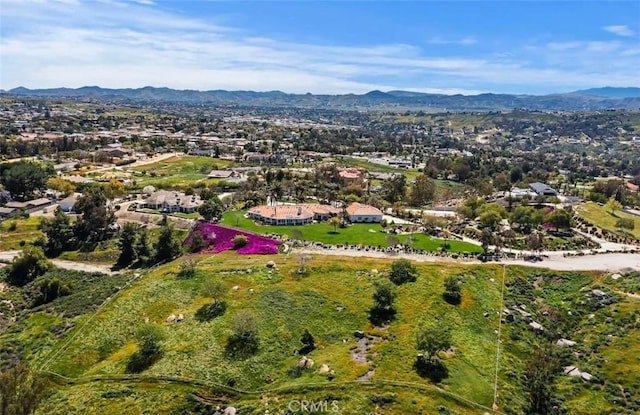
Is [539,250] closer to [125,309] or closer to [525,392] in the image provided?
[525,392]

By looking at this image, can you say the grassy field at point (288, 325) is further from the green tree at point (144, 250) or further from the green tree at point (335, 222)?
the green tree at point (335, 222)

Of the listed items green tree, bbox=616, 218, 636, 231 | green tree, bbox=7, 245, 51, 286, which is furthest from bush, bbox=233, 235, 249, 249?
green tree, bbox=616, 218, 636, 231

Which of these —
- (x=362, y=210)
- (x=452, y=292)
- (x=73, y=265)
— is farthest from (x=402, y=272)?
(x=73, y=265)

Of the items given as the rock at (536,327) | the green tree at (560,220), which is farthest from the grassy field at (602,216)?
the rock at (536,327)

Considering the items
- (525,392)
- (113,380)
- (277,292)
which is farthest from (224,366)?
(525,392)

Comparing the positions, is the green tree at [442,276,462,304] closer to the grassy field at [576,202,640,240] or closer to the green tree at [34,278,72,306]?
the green tree at [34,278,72,306]

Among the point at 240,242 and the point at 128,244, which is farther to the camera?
the point at 128,244

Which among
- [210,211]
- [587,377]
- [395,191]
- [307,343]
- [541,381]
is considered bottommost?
[587,377]
